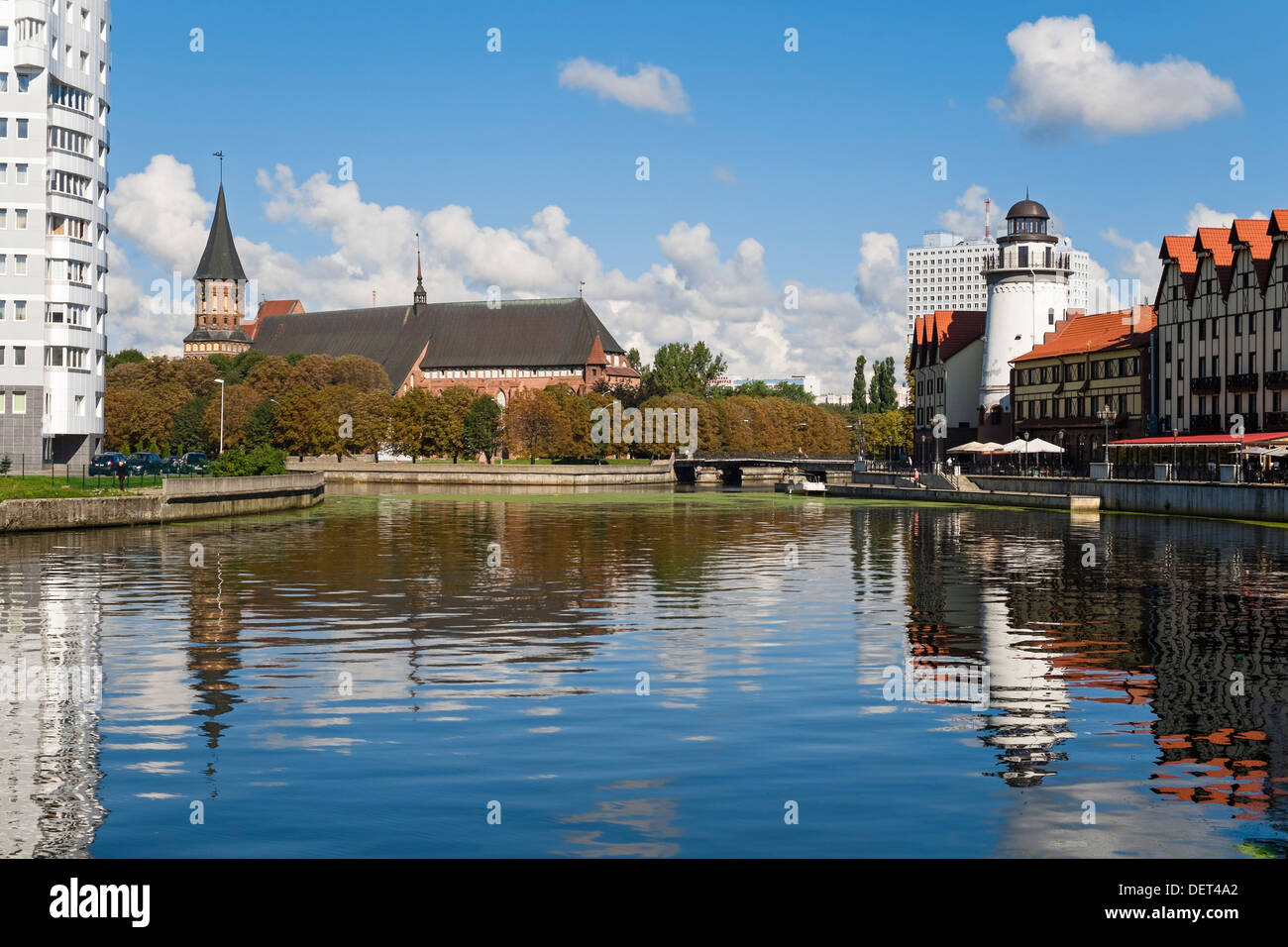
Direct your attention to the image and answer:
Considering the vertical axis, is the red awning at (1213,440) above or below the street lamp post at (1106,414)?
below

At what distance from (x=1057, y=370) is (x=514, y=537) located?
241ft

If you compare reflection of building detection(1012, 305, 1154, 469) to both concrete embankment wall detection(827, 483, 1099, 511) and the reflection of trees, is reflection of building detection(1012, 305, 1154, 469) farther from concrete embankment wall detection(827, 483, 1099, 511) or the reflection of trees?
the reflection of trees

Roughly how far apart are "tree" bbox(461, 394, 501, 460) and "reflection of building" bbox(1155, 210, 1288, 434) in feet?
340

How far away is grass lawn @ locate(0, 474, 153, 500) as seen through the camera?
6925 cm

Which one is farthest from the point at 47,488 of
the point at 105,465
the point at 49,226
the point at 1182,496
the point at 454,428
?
the point at 454,428

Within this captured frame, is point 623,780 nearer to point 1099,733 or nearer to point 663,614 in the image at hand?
point 1099,733

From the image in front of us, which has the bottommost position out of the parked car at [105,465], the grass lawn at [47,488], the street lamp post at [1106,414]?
the grass lawn at [47,488]

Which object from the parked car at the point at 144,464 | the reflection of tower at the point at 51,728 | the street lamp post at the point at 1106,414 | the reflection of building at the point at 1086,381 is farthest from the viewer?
the reflection of building at the point at 1086,381

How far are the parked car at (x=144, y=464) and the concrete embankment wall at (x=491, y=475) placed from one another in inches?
2100

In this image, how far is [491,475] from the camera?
172 metres

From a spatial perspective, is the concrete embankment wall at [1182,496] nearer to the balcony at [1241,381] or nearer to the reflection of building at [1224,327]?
the reflection of building at [1224,327]

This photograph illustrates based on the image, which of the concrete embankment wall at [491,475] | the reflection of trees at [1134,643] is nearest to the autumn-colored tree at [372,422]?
the concrete embankment wall at [491,475]

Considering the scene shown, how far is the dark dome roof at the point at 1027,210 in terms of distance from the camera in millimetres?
134375
